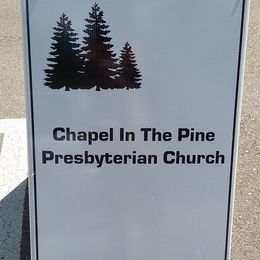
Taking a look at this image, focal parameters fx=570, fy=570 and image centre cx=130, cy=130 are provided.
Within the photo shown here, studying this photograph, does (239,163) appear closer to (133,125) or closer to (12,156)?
(12,156)

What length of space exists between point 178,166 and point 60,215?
0.63m

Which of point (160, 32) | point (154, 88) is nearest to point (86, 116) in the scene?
point (154, 88)

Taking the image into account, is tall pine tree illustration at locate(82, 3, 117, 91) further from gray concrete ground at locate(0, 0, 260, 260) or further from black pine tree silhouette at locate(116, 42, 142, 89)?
gray concrete ground at locate(0, 0, 260, 260)

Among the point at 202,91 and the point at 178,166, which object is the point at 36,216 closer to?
the point at 178,166

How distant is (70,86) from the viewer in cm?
262

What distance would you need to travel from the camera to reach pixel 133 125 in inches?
106

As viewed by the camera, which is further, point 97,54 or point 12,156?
point 12,156

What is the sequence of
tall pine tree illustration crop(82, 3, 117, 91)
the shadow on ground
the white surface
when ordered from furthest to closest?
the white surface → the shadow on ground → tall pine tree illustration crop(82, 3, 117, 91)

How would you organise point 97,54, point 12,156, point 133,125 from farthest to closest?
point 12,156, point 133,125, point 97,54

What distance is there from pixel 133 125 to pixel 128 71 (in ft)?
0.86

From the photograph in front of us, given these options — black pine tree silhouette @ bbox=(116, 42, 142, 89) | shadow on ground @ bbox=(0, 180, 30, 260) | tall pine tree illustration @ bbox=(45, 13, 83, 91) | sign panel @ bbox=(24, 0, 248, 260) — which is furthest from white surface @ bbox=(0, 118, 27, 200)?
black pine tree silhouette @ bbox=(116, 42, 142, 89)

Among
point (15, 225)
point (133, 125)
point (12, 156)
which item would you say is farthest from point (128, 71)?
point (12, 156)

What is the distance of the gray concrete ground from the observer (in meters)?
3.75

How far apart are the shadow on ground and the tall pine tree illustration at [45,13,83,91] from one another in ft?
4.82
